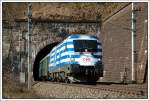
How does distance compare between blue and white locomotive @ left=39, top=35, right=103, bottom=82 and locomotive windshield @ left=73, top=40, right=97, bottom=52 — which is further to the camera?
locomotive windshield @ left=73, top=40, right=97, bottom=52

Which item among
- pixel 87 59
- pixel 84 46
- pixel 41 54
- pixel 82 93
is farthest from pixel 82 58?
pixel 41 54

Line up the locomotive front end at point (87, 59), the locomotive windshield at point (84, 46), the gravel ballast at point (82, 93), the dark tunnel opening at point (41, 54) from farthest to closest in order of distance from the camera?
the dark tunnel opening at point (41, 54) < the locomotive windshield at point (84, 46) < the locomotive front end at point (87, 59) < the gravel ballast at point (82, 93)

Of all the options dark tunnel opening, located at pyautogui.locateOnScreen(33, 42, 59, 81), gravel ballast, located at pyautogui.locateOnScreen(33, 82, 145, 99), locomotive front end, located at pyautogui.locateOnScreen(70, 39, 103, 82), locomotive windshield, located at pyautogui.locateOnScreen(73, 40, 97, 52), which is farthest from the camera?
dark tunnel opening, located at pyautogui.locateOnScreen(33, 42, 59, 81)

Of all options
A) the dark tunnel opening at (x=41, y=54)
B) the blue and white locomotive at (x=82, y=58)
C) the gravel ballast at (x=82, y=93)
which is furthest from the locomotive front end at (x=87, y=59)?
the dark tunnel opening at (x=41, y=54)

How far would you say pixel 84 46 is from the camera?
19766 mm

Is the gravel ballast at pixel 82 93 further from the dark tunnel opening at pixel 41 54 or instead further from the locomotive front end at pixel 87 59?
the dark tunnel opening at pixel 41 54

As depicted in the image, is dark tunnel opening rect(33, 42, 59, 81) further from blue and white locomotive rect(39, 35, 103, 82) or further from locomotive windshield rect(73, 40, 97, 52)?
locomotive windshield rect(73, 40, 97, 52)

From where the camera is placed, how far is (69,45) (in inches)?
786

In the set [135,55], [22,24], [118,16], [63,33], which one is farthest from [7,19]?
[135,55]

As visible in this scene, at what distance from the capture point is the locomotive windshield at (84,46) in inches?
775

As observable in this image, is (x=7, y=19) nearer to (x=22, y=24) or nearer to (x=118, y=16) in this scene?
(x=22, y=24)

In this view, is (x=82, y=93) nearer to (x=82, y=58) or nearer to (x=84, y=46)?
(x=82, y=58)

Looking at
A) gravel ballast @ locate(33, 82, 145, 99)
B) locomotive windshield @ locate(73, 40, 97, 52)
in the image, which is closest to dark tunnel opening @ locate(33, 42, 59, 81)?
gravel ballast @ locate(33, 82, 145, 99)

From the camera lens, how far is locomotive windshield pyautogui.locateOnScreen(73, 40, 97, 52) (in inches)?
775
